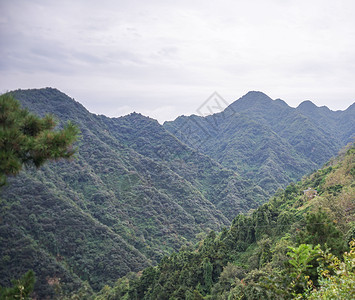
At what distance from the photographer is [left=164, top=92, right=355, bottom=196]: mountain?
281ft

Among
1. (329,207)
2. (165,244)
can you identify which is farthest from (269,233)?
(165,244)

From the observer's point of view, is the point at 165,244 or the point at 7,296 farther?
the point at 165,244

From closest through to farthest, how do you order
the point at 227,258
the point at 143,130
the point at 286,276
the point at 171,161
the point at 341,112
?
the point at 286,276
the point at 227,258
the point at 171,161
the point at 143,130
the point at 341,112

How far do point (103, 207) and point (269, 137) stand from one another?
7494 centimetres

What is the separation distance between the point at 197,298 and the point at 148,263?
80.2 ft

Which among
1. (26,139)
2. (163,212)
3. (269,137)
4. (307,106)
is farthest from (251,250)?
(307,106)

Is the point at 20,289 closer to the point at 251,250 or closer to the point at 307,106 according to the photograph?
the point at 251,250

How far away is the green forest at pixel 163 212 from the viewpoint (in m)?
4.73

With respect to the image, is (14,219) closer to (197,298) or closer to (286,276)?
(197,298)

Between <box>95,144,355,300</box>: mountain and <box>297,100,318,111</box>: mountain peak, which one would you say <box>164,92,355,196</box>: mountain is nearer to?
<box>297,100,318,111</box>: mountain peak

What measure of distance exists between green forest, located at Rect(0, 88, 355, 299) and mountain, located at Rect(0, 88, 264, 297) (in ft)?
0.72

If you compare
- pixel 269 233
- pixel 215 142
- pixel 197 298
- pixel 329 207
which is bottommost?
pixel 197 298

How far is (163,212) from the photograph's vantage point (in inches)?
2100

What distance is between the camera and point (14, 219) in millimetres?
37312
